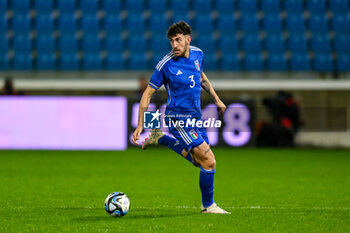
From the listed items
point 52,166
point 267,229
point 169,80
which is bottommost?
point 52,166

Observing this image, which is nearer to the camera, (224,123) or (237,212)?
(237,212)

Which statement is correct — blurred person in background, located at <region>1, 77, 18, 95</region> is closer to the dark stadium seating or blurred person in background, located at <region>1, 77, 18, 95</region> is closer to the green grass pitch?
the green grass pitch

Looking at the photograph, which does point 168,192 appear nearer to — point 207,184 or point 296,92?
point 207,184

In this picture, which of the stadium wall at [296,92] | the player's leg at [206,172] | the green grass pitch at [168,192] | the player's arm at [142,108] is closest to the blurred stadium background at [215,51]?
the stadium wall at [296,92]

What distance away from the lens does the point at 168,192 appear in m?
7.07

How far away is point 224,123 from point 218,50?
3899 millimetres

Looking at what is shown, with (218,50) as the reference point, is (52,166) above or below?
below

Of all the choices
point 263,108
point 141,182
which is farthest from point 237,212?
point 263,108

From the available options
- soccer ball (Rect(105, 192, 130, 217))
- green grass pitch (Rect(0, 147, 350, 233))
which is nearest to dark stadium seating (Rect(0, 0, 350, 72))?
green grass pitch (Rect(0, 147, 350, 233))

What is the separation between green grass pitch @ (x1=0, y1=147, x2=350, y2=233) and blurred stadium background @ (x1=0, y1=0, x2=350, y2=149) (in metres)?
2.17

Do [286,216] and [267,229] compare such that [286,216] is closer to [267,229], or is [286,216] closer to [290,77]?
[267,229]

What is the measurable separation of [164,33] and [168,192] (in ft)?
35.0

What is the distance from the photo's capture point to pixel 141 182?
8141mm

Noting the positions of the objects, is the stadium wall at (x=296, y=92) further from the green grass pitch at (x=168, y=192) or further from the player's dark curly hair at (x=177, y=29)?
the player's dark curly hair at (x=177, y=29)
